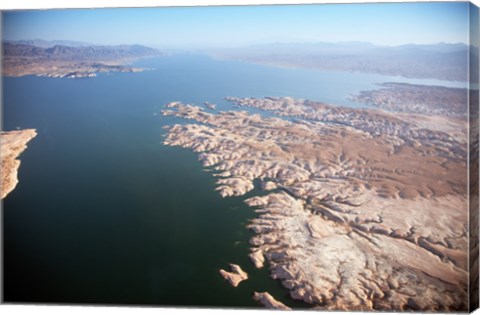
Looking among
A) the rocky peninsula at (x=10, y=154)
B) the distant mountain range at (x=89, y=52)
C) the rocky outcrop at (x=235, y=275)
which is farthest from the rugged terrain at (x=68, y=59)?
the rocky outcrop at (x=235, y=275)

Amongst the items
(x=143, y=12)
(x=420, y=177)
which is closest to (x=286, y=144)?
(x=420, y=177)

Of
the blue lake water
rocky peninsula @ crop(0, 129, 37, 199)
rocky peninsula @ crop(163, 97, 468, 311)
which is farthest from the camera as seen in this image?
rocky peninsula @ crop(0, 129, 37, 199)

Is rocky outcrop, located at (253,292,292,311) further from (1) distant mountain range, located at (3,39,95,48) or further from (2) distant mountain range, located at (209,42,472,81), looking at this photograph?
(1) distant mountain range, located at (3,39,95,48)

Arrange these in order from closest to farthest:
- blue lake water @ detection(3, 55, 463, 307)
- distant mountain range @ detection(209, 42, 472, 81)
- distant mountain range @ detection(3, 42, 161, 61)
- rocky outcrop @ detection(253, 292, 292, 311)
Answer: rocky outcrop @ detection(253, 292, 292, 311) < blue lake water @ detection(3, 55, 463, 307) < distant mountain range @ detection(209, 42, 472, 81) < distant mountain range @ detection(3, 42, 161, 61)

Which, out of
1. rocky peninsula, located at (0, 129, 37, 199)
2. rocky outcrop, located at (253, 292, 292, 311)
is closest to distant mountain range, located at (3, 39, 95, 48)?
rocky peninsula, located at (0, 129, 37, 199)

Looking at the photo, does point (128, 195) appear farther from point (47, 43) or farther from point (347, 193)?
point (347, 193)

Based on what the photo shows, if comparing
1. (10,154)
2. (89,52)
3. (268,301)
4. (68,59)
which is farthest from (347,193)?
(68,59)

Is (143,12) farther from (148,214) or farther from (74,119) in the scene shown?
(148,214)
